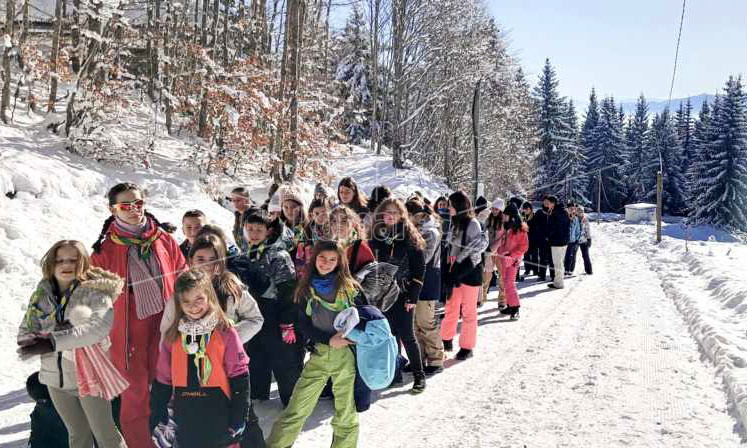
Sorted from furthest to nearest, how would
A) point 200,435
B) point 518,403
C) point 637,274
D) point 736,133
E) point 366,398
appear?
point 736,133
point 637,274
point 518,403
point 366,398
point 200,435

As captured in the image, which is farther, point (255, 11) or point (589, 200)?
point (589, 200)

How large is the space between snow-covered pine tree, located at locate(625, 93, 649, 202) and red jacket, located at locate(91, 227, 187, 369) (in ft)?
269

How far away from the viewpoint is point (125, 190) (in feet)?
13.5

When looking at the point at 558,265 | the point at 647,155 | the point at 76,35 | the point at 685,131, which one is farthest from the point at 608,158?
the point at 76,35

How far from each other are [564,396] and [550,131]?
64.7m

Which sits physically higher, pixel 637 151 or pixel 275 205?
pixel 637 151

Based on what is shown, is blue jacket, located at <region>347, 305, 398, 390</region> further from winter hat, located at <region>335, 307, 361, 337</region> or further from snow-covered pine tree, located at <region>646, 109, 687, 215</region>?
snow-covered pine tree, located at <region>646, 109, 687, 215</region>

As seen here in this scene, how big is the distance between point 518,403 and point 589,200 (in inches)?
2971

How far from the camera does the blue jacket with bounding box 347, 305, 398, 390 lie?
3.93 metres

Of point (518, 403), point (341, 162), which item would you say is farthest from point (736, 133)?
point (518, 403)

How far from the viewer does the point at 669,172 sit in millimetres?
74625

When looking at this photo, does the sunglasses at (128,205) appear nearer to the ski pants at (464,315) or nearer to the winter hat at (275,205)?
the winter hat at (275,205)

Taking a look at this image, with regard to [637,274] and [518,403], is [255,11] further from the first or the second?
[518,403]

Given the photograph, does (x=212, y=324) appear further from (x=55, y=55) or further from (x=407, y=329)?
(x=55, y=55)
